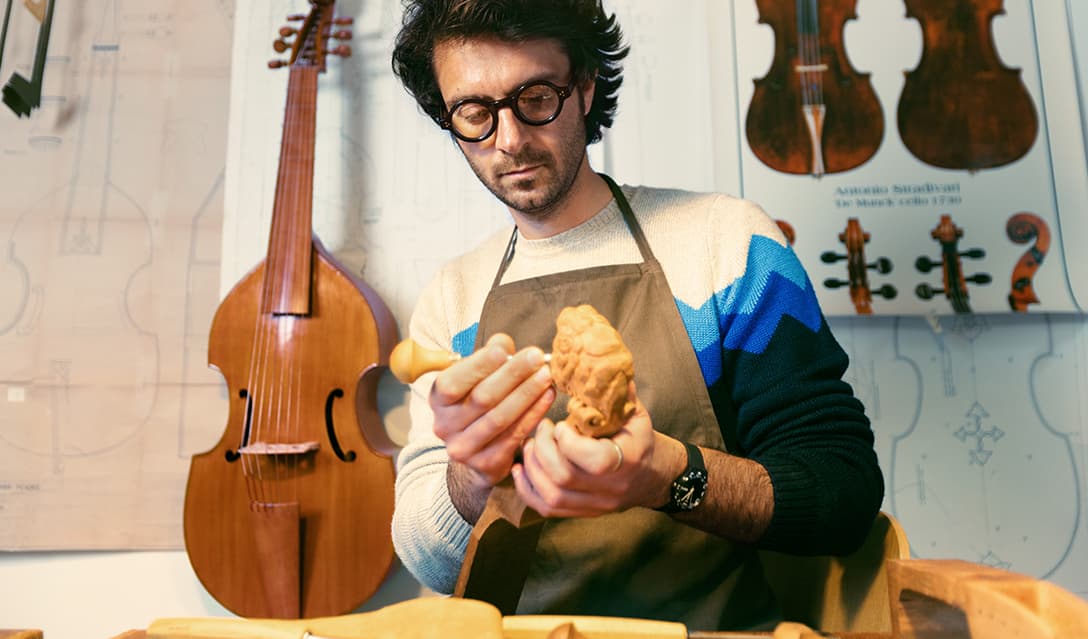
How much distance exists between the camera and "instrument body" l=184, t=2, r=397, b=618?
1.76m

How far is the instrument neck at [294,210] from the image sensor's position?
6.04ft

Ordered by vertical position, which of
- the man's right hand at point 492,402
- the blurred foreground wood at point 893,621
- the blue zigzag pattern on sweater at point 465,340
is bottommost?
the blurred foreground wood at point 893,621

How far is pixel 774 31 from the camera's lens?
1963mm

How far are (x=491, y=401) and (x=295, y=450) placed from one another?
102cm

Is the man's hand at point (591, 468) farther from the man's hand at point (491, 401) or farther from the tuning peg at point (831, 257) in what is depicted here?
the tuning peg at point (831, 257)

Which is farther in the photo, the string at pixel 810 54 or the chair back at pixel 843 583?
the string at pixel 810 54

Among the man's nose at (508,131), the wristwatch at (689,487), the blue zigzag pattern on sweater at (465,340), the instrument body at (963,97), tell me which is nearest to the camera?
the wristwatch at (689,487)

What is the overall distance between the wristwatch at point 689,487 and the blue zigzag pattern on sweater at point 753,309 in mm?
357

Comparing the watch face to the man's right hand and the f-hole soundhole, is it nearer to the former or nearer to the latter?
the man's right hand

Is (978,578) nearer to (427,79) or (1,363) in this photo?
(427,79)

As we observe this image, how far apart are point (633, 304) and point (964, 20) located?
1244 millimetres

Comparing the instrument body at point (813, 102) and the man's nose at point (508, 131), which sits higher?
the instrument body at point (813, 102)

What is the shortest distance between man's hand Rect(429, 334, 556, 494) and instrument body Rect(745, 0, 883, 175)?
4.28 feet

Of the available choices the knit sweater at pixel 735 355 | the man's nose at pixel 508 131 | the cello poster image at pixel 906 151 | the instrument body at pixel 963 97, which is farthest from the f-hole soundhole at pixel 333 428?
the instrument body at pixel 963 97
